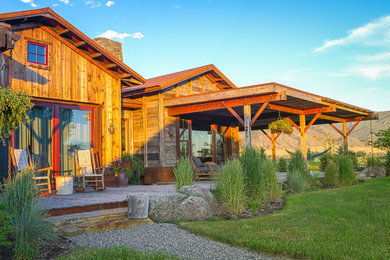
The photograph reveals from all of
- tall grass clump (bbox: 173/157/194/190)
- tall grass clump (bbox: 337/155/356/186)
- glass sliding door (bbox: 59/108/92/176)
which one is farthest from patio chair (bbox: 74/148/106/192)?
tall grass clump (bbox: 337/155/356/186)

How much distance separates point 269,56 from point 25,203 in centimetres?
1286

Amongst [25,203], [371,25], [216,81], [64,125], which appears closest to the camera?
[25,203]

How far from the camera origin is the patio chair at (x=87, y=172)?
7.59 metres

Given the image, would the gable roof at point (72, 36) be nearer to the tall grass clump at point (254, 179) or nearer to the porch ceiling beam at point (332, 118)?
the tall grass clump at point (254, 179)

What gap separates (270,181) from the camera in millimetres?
7012

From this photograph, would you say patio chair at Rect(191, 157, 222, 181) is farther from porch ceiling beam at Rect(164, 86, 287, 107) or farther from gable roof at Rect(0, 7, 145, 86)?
gable roof at Rect(0, 7, 145, 86)

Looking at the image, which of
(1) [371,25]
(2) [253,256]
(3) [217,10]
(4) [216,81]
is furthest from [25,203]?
(1) [371,25]

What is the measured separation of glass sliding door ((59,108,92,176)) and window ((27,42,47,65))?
1.16 metres

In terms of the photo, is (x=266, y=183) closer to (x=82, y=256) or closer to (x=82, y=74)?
(x=82, y=256)

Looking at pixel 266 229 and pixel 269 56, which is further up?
pixel 269 56

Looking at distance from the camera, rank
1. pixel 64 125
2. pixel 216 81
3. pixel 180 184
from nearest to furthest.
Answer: pixel 180 184 → pixel 64 125 → pixel 216 81

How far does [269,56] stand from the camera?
1498 cm

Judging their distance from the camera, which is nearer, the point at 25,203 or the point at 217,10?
the point at 25,203

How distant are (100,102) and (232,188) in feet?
14.2
